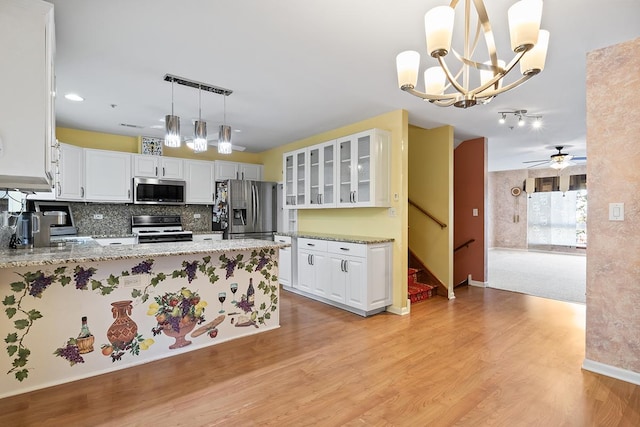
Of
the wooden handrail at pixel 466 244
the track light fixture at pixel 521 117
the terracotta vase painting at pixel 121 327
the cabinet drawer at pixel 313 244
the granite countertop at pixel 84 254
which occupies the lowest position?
the terracotta vase painting at pixel 121 327

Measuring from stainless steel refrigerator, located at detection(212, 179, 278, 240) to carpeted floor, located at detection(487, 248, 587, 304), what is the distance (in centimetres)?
413

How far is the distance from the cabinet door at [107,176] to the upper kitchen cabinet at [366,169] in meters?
3.36

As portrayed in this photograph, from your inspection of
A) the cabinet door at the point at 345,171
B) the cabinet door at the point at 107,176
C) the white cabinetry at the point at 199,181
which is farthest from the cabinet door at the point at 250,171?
the cabinet door at the point at 345,171

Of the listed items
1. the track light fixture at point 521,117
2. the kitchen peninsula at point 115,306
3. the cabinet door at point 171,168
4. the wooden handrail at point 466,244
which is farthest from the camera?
the wooden handrail at point 466,244

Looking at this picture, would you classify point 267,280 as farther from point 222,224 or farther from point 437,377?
point 222,224

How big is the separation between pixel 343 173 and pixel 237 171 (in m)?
2.62

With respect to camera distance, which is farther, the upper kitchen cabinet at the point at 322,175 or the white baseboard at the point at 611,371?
the upper kitchen cabinet at the point at 322,175

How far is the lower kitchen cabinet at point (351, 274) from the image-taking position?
3.76m

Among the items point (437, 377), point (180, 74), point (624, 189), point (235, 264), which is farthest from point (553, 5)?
point (235, 264)

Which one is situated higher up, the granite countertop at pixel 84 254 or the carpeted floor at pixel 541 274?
the granite countertop at pixel 84 254

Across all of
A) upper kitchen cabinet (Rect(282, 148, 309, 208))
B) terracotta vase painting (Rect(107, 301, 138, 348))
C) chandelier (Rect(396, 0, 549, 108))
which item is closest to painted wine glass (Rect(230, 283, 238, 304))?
terracotta vase painting (Rect(107, 301, 138, 348))

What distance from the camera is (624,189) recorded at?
7.69ft

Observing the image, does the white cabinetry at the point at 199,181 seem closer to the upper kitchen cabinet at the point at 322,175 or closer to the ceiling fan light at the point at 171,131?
the upper kitchen cabinet at the point at 322,175

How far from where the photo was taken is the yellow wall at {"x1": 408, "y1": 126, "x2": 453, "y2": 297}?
15.8ft
